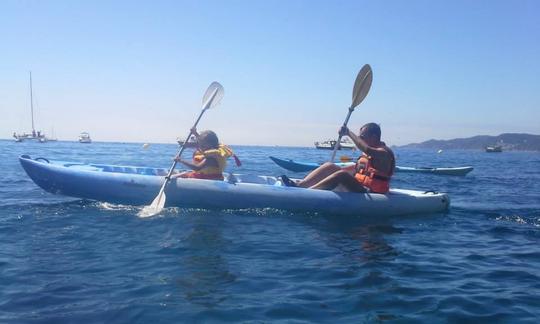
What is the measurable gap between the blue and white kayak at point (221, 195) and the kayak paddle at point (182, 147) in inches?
8.2

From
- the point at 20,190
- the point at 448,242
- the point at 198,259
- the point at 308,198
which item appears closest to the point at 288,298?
the point at 198,259

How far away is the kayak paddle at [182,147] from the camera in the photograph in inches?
299

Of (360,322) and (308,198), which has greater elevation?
(308,198)

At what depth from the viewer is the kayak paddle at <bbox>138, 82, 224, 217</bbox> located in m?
7.60

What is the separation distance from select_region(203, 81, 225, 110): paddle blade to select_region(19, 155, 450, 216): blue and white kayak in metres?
2.46

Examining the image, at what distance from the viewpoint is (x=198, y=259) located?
491cm

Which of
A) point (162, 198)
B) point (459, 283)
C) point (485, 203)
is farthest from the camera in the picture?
point (485, 203)

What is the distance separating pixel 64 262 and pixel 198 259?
138 centimetres

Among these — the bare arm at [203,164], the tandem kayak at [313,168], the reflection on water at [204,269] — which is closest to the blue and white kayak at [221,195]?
the bare arm at [203,164]

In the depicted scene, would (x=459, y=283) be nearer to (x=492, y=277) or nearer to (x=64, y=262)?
(x=492, y=277)

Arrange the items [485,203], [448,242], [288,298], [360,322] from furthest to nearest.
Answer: [485,203], [448,242], [288,298], [360,322]

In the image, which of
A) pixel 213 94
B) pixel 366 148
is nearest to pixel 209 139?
pixel 213 94

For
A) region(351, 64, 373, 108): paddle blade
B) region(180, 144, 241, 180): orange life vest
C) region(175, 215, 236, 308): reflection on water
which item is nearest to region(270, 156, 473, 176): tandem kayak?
region(351, 64, 373, 108): paddle blade

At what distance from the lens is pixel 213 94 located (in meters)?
9.93
